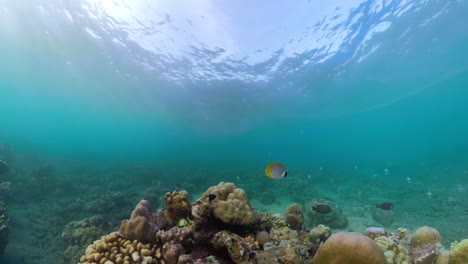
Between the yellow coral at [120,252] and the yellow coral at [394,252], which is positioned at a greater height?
the yellow coral at [394,252]

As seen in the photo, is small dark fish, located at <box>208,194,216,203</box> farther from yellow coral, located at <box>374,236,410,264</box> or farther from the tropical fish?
yellow coral, located at <box>374,236,410,264</box>

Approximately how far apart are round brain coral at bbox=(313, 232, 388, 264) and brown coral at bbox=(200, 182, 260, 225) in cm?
162

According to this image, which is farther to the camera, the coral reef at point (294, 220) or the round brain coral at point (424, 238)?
the coral reef at point (294, 220)

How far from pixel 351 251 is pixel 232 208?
6.91ft

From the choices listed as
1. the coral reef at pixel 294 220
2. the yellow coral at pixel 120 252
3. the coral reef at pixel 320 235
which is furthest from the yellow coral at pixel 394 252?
the yellow coral at pixel 120 252

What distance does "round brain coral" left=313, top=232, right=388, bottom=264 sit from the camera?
3236mm

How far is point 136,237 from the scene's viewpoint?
4652mm

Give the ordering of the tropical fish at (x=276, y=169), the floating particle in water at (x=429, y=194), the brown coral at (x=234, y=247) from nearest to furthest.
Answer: the brown coral at (x=234, y=247) < the tropical fish at (x=276, y=169) < the floating particle in water at (x=429, y=194)

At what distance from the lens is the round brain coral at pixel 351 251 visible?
3.24 m

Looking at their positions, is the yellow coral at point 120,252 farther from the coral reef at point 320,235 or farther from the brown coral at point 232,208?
the coral reef at point 320,235

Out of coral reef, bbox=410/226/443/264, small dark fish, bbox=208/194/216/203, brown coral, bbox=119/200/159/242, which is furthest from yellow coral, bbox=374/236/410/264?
brown coral, bbox=119/200/159/242

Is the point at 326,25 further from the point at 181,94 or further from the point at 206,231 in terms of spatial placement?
the point at 181,94

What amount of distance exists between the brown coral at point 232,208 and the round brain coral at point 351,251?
1620 millimetres

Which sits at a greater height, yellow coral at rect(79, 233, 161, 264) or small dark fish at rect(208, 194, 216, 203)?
small dark fish at rect(208, 194, 216, 203)
